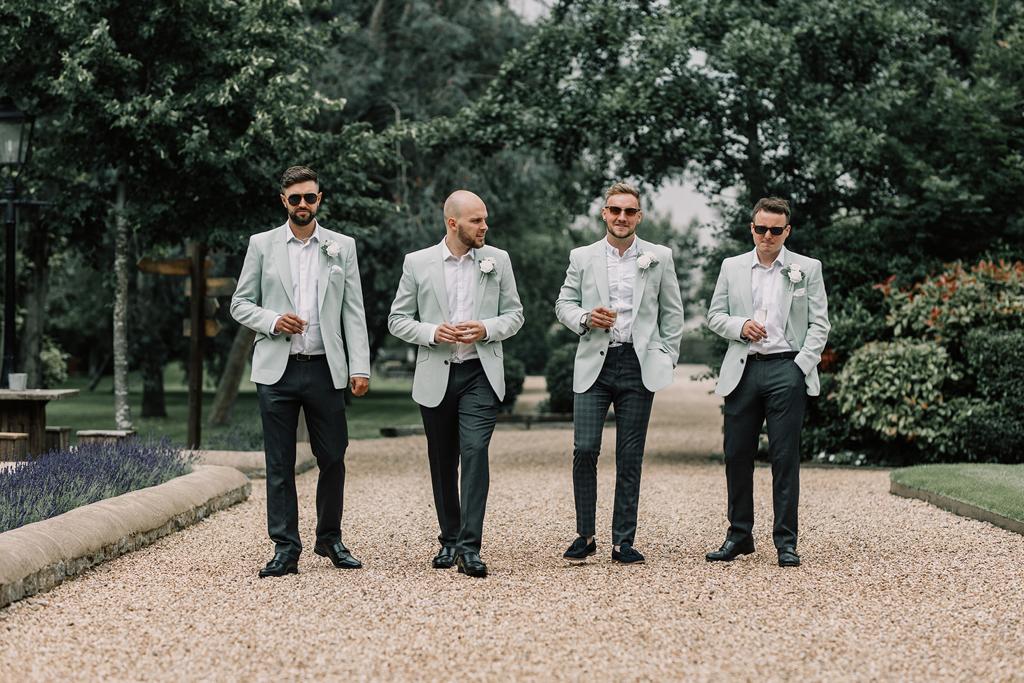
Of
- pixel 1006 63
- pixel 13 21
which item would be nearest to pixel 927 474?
pixel 1006 63

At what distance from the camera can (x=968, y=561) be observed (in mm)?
6863

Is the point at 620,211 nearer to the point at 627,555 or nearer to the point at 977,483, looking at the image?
the point at 627,555

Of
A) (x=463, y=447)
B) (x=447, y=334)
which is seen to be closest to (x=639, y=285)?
(x=447, y=334)

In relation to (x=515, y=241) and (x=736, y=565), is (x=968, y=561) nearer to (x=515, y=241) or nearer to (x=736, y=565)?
(x=736, y=565)

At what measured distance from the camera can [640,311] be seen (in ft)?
21.8

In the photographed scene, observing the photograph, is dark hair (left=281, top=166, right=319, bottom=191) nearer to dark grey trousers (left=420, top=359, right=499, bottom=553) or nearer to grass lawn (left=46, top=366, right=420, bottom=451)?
dark grey trousers (left=420, top=359, right=499, bottom=553)

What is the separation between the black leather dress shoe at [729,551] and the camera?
265 inches

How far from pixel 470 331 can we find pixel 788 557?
2088 mm

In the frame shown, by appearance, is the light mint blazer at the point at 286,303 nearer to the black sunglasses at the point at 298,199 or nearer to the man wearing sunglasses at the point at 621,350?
the black sunglasses at the point at 298,199

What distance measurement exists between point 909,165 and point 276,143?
6725 millimetres

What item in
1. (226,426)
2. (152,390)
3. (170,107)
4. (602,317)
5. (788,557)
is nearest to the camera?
(602,317)

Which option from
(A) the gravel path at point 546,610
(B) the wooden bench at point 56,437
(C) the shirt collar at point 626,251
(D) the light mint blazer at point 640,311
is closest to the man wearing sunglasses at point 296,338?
(A) the gravel path at point 546,610

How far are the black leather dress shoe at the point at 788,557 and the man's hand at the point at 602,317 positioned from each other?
60.4 inches

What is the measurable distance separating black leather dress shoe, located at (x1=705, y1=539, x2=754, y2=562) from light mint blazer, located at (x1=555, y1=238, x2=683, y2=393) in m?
0.96
